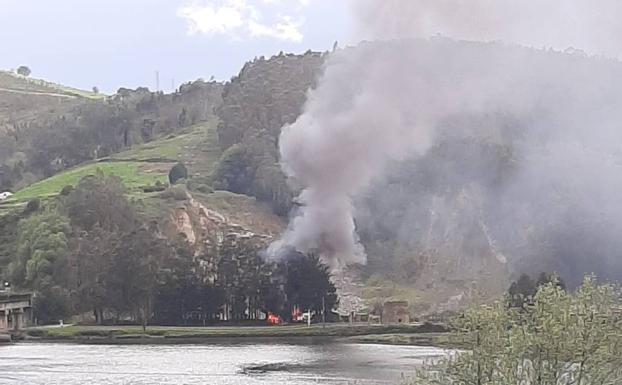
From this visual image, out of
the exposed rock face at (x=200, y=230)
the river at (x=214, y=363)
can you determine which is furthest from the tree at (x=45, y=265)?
the river at (x=214, y=363)

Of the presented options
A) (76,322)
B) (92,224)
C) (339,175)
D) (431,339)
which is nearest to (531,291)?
(431,339)

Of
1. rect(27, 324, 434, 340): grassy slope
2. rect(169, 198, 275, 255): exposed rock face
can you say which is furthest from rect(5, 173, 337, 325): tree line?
rect(169, 198, 275, 255): exposed rock face

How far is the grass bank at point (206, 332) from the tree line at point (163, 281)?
625cm

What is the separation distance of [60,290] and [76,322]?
4.98 meters

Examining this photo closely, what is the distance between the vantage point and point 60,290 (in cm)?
16462

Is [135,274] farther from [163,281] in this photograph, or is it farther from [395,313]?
[395,313]

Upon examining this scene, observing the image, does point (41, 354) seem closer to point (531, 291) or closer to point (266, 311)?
point (266, 311)

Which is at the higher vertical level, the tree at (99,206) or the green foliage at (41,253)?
the tree at (99,206)

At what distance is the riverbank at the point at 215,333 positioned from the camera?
14538 cm

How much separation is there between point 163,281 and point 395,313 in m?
31.4

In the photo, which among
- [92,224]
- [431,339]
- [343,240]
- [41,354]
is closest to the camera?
[41,354]

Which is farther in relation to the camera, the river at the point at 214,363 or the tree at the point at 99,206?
the tree at the point at 99,206

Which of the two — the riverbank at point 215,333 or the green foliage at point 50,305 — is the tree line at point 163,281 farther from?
the riverbank at point 215,333

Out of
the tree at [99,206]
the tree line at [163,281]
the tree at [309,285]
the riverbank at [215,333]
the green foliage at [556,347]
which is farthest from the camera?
the tree at [99,206]
